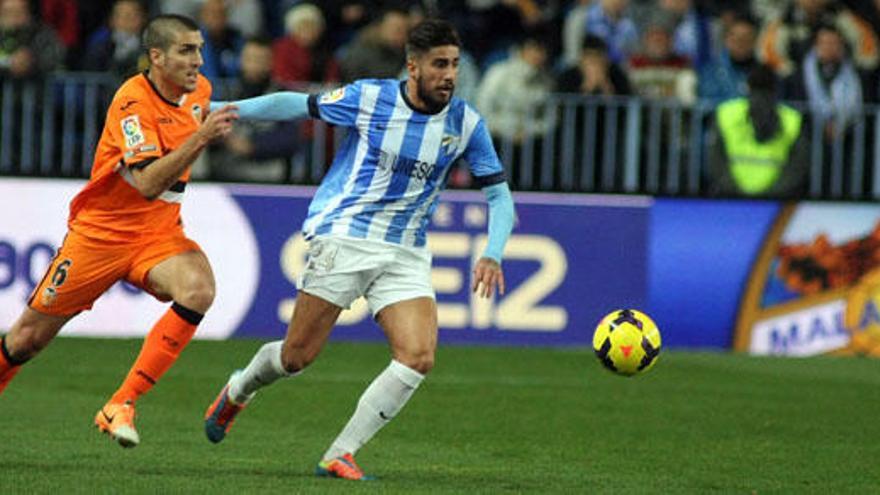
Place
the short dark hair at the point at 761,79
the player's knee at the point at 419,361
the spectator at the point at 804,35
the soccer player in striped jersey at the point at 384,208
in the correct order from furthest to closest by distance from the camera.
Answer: the spectator at the point at 804,35 < the short dark hair at the point at 761,79 < the soccer player in striped jersey at the point at 384,208 < the player's knee at the point at 419,361

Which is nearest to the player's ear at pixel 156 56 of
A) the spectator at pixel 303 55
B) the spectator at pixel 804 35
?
the spectator at pixel 303 55

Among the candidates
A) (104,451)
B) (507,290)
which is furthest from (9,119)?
(104,451)

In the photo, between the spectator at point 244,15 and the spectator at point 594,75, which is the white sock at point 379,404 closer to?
the spectator at point 594,75

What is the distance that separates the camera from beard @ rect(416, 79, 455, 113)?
951 centimetres

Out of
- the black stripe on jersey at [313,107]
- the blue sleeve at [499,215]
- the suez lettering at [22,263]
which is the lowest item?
the suez lettering at [22,263]

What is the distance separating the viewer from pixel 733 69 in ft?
61.6

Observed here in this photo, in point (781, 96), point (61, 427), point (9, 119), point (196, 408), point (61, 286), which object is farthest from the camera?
point (781, 96)

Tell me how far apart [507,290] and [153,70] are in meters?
8.07

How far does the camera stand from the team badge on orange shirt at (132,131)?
376 inches

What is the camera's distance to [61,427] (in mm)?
11219

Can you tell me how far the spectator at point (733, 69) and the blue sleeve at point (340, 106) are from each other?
9256mm

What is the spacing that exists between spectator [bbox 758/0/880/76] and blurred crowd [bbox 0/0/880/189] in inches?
0.7

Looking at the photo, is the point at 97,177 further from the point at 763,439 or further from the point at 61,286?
the point at 763,439

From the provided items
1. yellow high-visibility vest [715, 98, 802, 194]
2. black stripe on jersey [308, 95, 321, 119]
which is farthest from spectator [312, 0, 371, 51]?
black stripe on jersey [308, 95, 321, 119]
